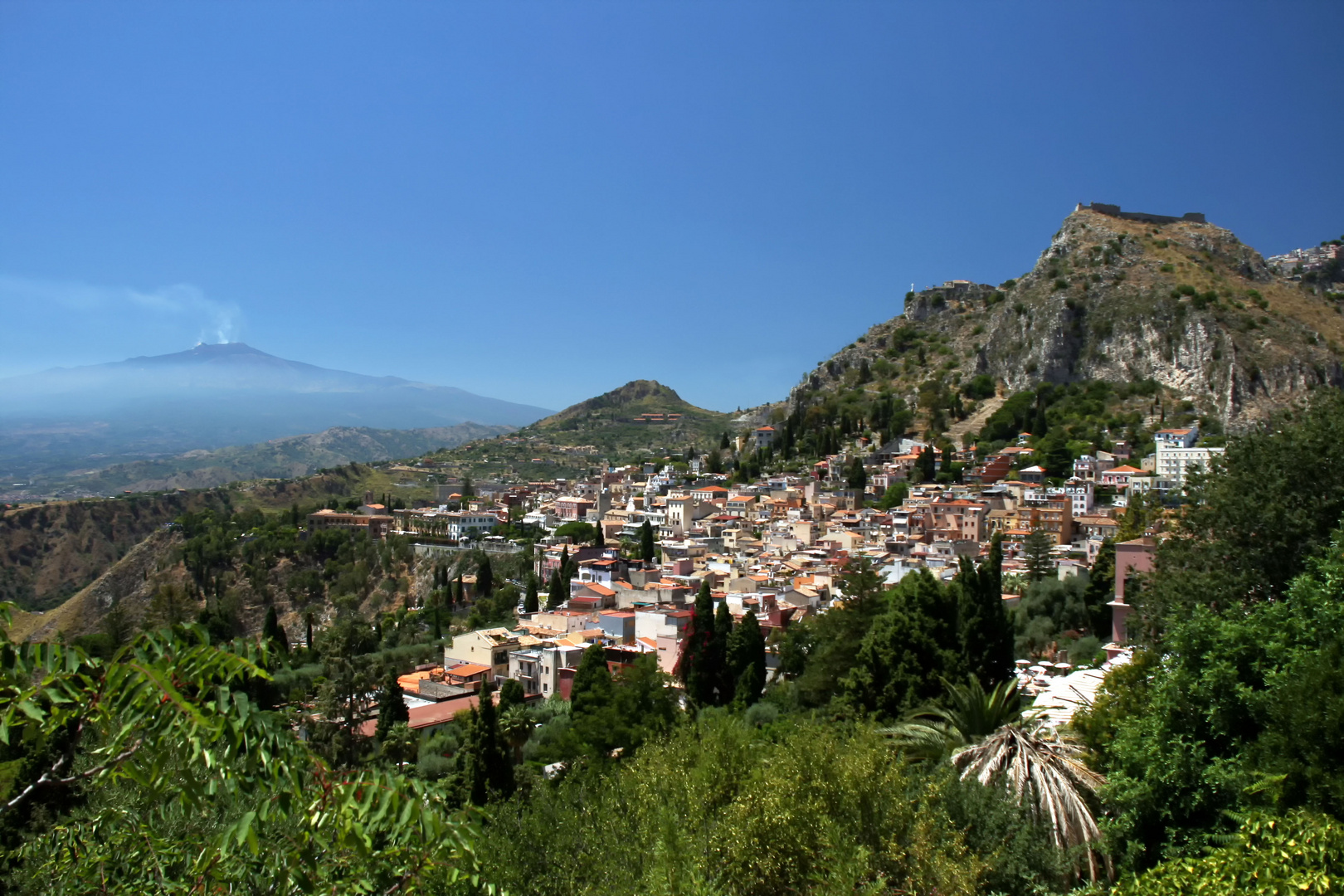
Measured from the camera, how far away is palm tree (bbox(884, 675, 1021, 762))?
36.6ft

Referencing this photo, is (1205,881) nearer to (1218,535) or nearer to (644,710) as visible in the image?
(1218,535)

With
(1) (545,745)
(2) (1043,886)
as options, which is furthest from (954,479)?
(2) (1043,886)

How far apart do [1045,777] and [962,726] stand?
2387 mm

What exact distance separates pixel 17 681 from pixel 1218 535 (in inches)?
537

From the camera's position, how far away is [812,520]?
48562mm

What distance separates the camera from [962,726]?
1153 cm

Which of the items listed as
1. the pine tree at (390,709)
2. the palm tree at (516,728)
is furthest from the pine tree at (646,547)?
the pine tree at (390,709)

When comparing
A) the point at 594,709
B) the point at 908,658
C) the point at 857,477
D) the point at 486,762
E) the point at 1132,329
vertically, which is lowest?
the point at 486,762

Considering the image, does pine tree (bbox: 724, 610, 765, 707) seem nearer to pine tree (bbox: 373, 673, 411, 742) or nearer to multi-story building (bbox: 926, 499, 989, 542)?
pine tree (bbox: 373, 673, 411, 742)

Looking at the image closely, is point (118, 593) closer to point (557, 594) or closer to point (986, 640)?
point (557, 594)

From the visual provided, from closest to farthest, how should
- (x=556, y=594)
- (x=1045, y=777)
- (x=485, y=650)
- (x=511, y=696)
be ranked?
(x=1045, y=777)
(x=511, y=696)
(x=485, y=650)
(x=556, y=594)

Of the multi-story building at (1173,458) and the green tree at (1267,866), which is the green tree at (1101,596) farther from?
the multi-story building at (1173,458)

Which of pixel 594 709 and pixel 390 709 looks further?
pixel 390 709

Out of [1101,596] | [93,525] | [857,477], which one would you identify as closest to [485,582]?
[857,477]
